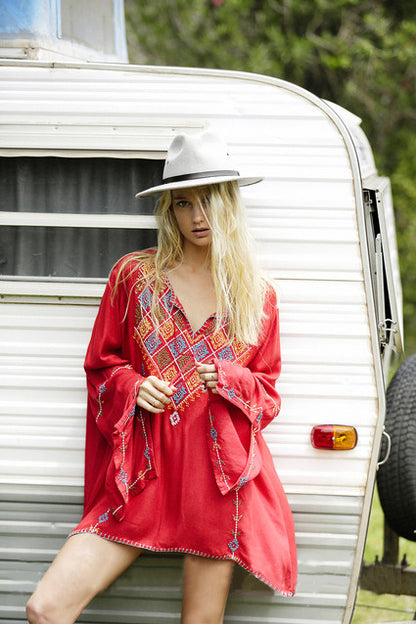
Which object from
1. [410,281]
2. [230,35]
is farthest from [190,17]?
[410,281]

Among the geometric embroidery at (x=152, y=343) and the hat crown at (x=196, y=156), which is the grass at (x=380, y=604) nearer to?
the geometric embroidery at (x=152, y=343)

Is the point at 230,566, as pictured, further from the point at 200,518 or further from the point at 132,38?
the point at 132,38

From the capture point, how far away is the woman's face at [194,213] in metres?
2.75

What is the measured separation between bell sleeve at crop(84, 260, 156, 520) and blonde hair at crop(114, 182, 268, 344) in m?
0.15

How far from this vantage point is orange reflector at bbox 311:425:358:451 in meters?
3.01

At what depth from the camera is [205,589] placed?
2.67m

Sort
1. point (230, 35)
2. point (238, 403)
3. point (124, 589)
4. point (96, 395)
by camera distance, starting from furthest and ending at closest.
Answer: point (230, 35) → point (124, 589) → point (96, 395) → point (238, 403)

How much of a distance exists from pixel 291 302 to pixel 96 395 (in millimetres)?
817

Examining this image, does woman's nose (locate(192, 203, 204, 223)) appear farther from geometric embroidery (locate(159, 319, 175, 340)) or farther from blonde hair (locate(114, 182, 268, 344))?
geometric embroidery (locate(159, 319, 175, 340))

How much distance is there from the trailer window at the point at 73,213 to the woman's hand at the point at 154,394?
0.67 meters

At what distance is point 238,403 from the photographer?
8.68ft

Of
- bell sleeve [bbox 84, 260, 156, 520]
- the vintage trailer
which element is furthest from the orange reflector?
bell sleeve [bbox 84, 260, 156, 520]

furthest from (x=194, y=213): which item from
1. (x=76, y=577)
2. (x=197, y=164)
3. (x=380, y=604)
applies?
(x=380, y=604)

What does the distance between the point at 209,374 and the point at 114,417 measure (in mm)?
414
